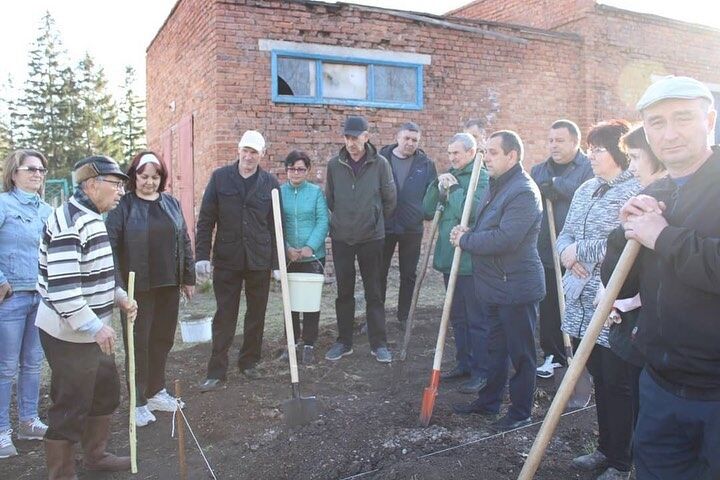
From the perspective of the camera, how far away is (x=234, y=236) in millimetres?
4770

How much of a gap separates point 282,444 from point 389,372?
5.30 feet

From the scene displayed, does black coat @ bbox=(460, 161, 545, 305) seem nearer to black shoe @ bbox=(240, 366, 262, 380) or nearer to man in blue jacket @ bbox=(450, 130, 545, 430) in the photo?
man in blue jacket @ bbox=(450, 130, 545, 430)

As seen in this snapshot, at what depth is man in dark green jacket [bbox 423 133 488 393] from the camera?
15.2 ft

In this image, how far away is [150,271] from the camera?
4.10m

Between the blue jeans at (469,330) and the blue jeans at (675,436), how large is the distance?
2200 mm

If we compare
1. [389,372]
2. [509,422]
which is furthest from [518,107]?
[509,422]

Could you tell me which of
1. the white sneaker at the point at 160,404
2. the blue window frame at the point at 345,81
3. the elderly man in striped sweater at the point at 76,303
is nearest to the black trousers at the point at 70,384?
the elderly man in striped sweater at the point at 76,303

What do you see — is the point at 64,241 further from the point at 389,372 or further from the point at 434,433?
the point at 389,372

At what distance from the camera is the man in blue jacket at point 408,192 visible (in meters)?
6.07

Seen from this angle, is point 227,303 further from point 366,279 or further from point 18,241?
point 18,241

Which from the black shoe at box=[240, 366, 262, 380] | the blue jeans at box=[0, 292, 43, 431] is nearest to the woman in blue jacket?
the blue jeans at box=[0, 292, 43, 431]

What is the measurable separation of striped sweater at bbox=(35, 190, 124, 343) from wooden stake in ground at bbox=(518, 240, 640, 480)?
2.21 m

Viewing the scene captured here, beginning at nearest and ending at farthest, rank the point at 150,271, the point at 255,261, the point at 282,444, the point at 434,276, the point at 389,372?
the point at 282,444
the point at 150,271
the point at 255,261
the point at 389,372
the point at 434,276

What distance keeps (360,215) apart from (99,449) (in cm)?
281
